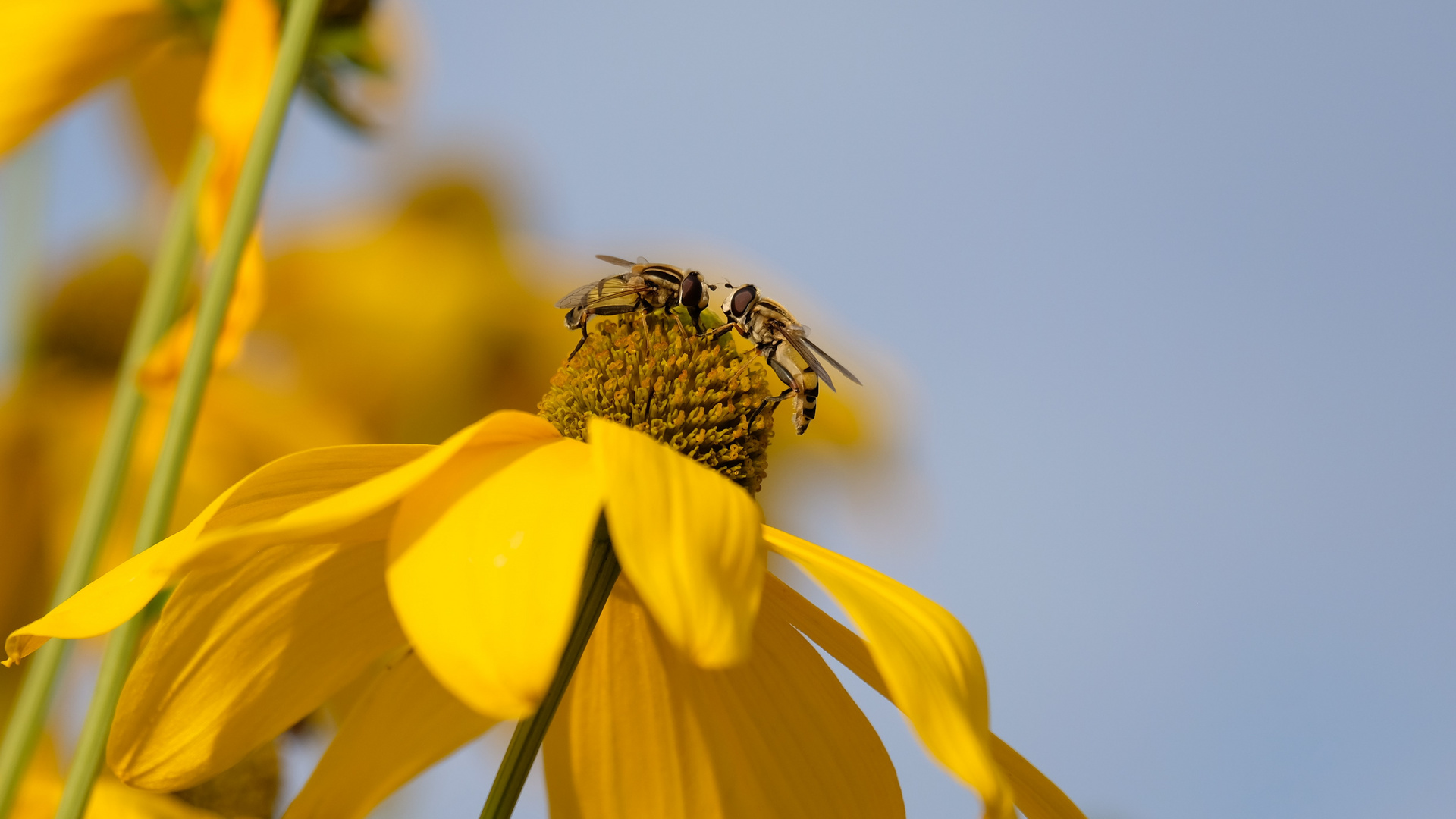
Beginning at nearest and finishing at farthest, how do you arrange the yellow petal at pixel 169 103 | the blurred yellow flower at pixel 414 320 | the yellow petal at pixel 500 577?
the yellow petal at pixel 500 577
the yellow petal at pixel 169 103
the blurred yellow flower at pixel 414 320

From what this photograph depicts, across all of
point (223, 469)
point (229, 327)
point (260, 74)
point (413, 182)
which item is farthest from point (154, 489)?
point (413, 182)

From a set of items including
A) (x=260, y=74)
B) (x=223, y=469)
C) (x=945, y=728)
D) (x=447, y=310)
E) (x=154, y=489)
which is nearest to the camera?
(x=945, y=728)

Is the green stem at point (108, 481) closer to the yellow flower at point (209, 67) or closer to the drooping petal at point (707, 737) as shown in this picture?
the yellow flower at point (209, 67)

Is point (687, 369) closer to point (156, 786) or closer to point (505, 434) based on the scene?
point (505, 434)

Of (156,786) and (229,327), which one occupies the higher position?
(229,327)

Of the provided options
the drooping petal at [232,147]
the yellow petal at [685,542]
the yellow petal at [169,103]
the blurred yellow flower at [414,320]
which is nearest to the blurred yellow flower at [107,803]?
the drooping petal at [232,147]

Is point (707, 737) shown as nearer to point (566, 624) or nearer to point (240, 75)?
point (566, 624)
